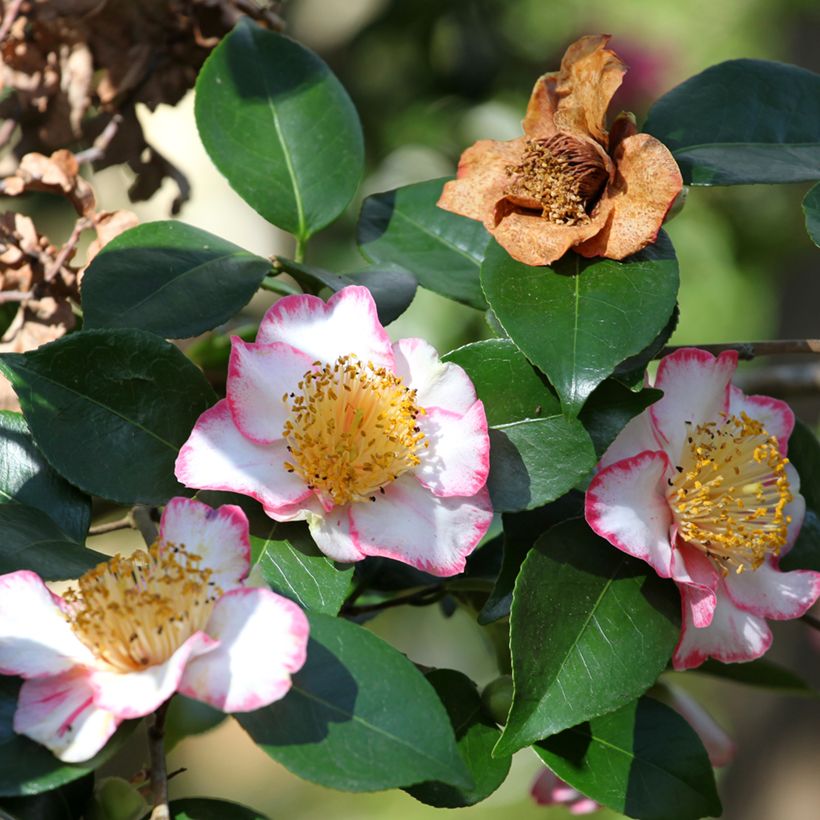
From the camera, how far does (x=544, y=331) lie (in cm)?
72

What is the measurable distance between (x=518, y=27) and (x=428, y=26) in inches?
13.9

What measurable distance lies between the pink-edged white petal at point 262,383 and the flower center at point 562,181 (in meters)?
0.19

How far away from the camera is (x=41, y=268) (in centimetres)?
98

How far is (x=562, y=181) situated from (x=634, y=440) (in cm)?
18

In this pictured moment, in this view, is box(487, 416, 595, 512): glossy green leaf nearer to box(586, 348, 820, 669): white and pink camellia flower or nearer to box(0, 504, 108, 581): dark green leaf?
box(586, 348, 820, 669): white and pink camellia flower

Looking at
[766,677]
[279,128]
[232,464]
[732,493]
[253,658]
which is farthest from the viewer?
[766,677]

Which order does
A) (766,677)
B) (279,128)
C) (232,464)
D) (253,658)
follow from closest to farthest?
(253,658)
(232,464)
(279,128)
(766,677)

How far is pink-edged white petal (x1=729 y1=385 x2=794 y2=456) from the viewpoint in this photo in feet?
Result: 2.76

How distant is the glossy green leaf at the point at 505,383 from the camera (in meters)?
0.74

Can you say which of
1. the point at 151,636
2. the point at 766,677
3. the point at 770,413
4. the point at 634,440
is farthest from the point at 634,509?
the point at 766,677

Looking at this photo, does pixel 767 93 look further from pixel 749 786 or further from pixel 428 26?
pixel 749 786

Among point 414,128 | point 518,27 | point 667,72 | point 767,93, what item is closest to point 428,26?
point 414,128

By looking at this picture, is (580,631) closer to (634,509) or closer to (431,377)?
(634,509)

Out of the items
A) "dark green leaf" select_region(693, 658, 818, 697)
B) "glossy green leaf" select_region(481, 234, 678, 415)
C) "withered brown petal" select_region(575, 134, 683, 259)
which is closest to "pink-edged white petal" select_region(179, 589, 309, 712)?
"glossy green leaf" select_region(481, 234, 678, 415)
